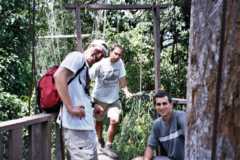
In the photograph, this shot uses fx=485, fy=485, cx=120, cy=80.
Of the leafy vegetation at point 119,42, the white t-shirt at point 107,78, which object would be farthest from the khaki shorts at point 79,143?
the leafy vegetation at point 119,42

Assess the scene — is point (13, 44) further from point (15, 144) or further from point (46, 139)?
point (15, 144)

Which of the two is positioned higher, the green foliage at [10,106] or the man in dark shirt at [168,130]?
the man in dark shirt at [168,130]

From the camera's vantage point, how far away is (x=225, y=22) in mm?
1115

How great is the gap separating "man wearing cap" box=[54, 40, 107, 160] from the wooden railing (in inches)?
4.2

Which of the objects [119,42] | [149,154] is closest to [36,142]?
[149,154]

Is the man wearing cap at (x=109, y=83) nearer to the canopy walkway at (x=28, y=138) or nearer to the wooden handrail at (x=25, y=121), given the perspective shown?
the canopy walkway at (x=28, y=138)

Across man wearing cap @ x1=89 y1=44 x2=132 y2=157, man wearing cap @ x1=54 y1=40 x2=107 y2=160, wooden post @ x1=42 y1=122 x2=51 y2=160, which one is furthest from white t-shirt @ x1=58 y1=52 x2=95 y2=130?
man wearing cap @ x1=89 y1=44 x2=132 y2=157

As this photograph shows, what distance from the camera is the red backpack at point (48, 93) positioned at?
105 inches

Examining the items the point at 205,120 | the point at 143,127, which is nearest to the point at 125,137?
the point at 143,127

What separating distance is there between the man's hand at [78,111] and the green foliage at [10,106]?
333 cm

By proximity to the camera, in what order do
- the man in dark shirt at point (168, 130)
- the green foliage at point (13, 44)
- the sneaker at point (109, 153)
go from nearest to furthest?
1. the man in dark shirt at point (168, 130)
2. the sneaker at point (109, 153)
3. the green foliage at point (13, 44)

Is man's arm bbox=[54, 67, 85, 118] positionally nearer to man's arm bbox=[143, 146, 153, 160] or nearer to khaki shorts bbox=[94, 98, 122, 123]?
man's arm bbox=[143, 146, 153, 160]

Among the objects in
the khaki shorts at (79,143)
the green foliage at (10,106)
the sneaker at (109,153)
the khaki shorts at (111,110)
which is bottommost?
the sneaker at (109,153)

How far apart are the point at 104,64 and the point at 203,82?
3.19 meters
